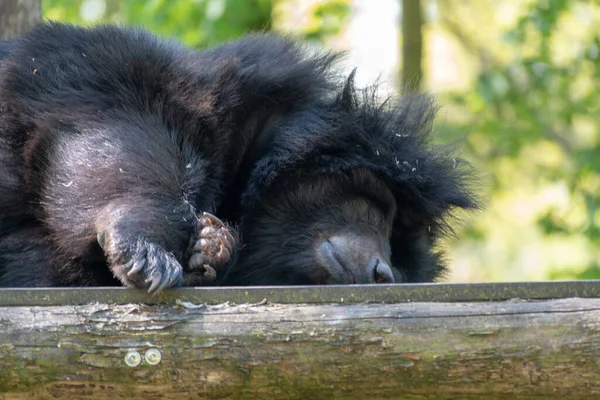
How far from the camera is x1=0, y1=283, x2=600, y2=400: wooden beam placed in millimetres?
2598

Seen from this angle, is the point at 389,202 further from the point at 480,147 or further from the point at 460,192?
the point at 480,147

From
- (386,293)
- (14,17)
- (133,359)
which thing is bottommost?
(133,359)

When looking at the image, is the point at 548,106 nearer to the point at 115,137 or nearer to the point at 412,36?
the point at 412,36

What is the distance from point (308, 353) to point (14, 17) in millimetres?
3314

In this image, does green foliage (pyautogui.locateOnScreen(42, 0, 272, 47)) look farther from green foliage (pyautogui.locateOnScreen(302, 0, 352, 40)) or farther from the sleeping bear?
the sleeping bear

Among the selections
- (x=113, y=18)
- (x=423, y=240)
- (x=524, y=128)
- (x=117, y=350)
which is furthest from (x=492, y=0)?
(x=117, y=350)

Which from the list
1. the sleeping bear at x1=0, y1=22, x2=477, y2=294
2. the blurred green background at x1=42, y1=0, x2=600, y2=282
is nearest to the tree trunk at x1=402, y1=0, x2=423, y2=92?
the blurred green background at x1=42, y1=0, x2=600, y2=282

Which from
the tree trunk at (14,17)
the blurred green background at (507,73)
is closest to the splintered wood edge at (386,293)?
the tree trunk at (14,17)

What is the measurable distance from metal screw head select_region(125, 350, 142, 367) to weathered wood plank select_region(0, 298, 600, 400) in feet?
0.04

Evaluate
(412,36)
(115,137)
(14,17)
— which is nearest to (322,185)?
(115,137)

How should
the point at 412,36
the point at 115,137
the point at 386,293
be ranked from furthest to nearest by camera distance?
the point at 412,36
the point at 115,137
the point at 386,293

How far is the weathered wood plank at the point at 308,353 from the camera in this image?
2.60 meters

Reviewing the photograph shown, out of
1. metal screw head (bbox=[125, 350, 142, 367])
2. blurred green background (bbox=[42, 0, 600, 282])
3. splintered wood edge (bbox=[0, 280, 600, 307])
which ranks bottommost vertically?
metal screw head (bbox=[125, 350, 142, 367])

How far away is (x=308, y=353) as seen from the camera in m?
2.62
